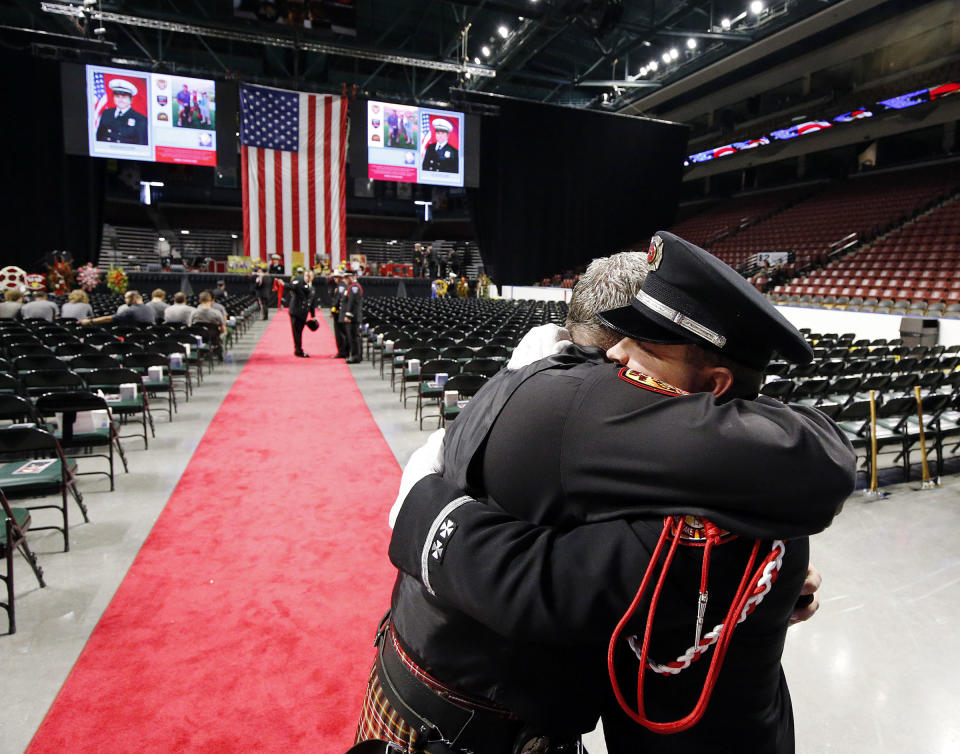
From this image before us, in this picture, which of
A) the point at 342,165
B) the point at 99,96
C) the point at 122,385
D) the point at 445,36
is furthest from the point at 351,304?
the point at 445,36

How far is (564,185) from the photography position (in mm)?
21453

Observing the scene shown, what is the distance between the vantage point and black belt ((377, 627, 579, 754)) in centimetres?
89

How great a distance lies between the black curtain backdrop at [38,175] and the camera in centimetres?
1573

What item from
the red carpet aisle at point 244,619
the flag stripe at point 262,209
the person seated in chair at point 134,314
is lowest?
the red carpet aisle at point 244,619

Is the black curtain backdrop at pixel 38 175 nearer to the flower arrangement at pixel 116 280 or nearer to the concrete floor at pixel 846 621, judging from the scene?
the flower arrangement at pixel 116 280

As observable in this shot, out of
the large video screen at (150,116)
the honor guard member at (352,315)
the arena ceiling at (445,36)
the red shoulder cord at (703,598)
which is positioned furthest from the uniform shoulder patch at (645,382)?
the large video screen at (150,116)

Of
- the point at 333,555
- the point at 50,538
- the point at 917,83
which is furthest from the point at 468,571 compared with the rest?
the point at 917,83

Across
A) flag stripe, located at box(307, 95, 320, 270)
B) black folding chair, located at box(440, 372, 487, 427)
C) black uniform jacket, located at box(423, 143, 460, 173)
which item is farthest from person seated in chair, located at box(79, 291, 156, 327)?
black uniform jacket, located at box(423, 143, 460, 173)

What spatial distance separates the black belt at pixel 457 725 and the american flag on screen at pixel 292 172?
17.2 meters

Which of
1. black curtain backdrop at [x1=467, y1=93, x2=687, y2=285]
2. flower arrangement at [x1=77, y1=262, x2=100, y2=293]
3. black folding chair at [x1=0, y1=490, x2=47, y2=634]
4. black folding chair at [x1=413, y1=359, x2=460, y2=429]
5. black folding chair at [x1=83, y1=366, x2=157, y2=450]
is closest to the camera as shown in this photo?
black folding chair at [x1=0, y1=490, x2=47, y2=634]

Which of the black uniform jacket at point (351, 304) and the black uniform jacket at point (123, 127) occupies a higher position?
the black uniform jacket at point (123, 127)

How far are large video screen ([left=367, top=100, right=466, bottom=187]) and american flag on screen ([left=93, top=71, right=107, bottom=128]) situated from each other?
670cm

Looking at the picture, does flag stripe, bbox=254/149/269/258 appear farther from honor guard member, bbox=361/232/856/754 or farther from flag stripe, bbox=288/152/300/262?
honor guard member, bbox=361/232/856/754

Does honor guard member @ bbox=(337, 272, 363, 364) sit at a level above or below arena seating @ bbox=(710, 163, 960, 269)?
below
